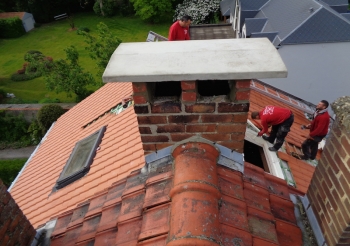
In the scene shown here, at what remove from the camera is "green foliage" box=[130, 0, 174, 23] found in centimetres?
2833

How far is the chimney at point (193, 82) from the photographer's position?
2.07m

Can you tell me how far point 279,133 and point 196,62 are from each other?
Answer: 3.21 m

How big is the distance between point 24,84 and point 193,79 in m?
22.5

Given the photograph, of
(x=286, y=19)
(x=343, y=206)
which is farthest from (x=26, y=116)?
(x=343, y=206)

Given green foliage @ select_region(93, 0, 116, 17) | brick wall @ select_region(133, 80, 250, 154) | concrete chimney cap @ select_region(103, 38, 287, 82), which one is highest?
concrete chimney cap @ select_region(103, 38, 287, 82)

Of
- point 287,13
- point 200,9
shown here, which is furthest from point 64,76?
point 200,9

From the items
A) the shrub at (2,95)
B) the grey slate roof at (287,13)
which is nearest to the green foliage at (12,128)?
the shrub at (2,95)

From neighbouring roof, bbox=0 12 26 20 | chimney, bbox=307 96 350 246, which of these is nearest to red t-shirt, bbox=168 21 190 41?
chimney, bbox=307 96 350 246

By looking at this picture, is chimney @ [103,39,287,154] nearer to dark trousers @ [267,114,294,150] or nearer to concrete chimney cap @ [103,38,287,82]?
concrete chimney cap @ [103,38,287,82]

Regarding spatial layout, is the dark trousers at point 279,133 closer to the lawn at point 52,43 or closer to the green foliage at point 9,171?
Result: the green foliage at point 9,171

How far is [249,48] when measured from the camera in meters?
2.36

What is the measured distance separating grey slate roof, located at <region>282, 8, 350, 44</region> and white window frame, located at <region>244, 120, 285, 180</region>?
7.13 m

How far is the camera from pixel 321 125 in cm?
518

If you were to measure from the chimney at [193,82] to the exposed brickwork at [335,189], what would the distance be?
67 cm
